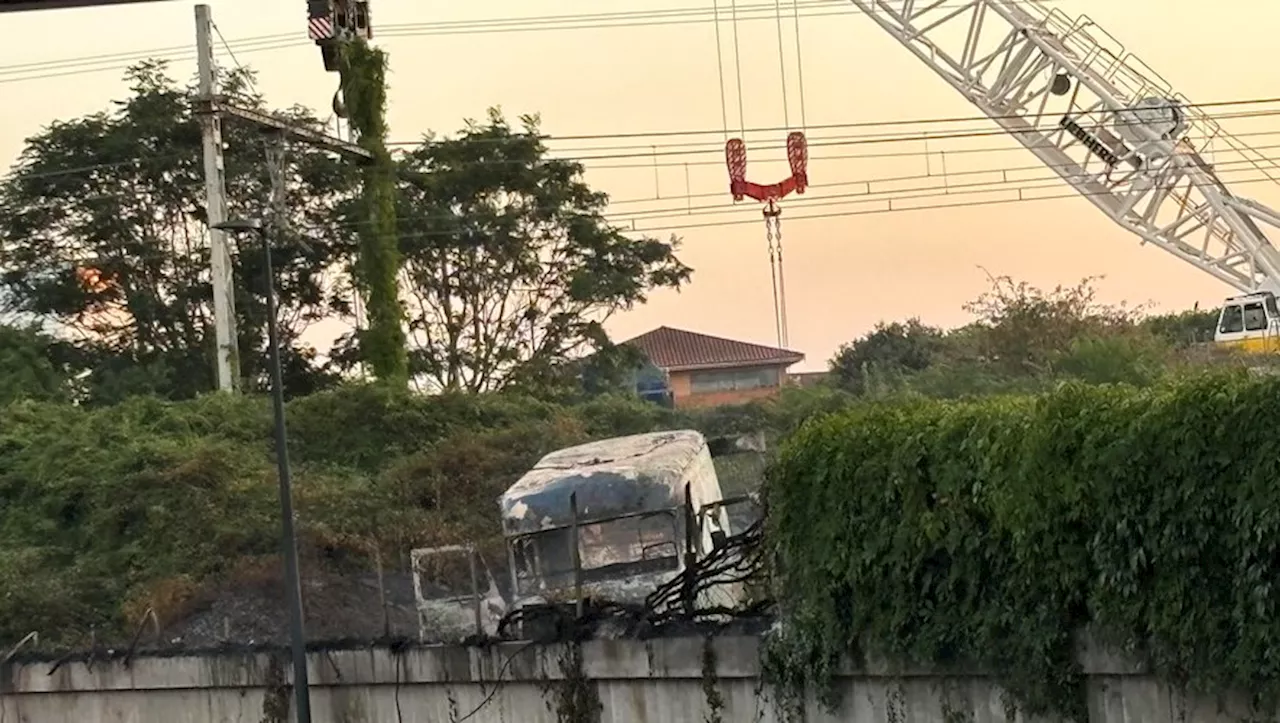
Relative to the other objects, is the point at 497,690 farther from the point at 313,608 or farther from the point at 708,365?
the point at 708,365

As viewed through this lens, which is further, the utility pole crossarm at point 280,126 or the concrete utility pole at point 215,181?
the utility pole crossarm at point 280,126

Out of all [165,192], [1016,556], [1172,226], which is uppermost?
[165,192]

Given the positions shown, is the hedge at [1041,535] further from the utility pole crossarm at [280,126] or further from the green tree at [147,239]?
the green tree at [147,239]

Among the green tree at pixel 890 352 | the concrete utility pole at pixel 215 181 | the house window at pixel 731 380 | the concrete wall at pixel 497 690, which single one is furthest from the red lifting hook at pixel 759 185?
the house window at pixel 731 380

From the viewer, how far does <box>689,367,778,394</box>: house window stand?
49.5m

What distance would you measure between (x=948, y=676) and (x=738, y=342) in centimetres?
3671

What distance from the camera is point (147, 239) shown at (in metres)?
40.4

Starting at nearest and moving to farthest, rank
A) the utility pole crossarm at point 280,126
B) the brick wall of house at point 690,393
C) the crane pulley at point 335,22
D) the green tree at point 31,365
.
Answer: the crane pulley at point 335,22, the utility pole crossarm at point 280,126, the green tree at point 31,365, the brick wall of house at point 690,393

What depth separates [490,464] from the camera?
28.8m

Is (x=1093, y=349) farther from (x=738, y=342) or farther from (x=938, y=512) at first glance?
(x=738, y=342)

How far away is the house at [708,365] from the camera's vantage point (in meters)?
49.5

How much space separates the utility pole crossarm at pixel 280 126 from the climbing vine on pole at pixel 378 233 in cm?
58

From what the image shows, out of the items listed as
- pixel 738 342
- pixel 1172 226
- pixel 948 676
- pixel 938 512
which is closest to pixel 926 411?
pixel 938 512

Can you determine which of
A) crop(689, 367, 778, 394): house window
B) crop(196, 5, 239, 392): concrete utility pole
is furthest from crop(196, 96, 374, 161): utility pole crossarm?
crop(689, 367, 778, 394): house window
